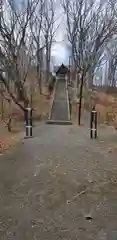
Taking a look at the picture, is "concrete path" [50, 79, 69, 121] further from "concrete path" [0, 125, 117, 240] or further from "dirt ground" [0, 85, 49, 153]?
"concrete path" [0, 125, 117, 240]

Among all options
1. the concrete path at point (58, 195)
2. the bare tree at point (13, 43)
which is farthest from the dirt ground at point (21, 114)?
the concrete path at point (58, 195)

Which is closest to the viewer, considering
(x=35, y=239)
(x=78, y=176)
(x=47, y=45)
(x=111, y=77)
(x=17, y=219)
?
(x=35, y=239)

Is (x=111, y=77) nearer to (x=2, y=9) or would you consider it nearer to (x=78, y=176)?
(x=2, y=9)

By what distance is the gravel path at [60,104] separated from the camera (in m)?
16.9

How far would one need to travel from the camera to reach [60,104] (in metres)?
18.5

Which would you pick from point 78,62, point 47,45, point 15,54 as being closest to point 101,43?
point 78,62

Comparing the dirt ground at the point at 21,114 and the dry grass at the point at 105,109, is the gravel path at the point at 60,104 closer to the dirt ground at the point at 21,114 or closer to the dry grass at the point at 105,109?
the dirt ground at the point at 21,114

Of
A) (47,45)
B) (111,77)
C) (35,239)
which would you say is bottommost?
(35,239)

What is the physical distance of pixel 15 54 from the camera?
720 inches

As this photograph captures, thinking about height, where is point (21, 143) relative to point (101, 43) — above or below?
Answer: below

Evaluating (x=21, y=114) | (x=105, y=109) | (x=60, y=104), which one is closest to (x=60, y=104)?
(x=60, y=104)

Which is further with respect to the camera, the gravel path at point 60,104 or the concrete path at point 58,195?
the gravel path at point 60,104

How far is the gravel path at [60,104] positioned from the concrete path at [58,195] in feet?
28.7

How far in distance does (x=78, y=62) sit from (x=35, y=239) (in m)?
23.0
